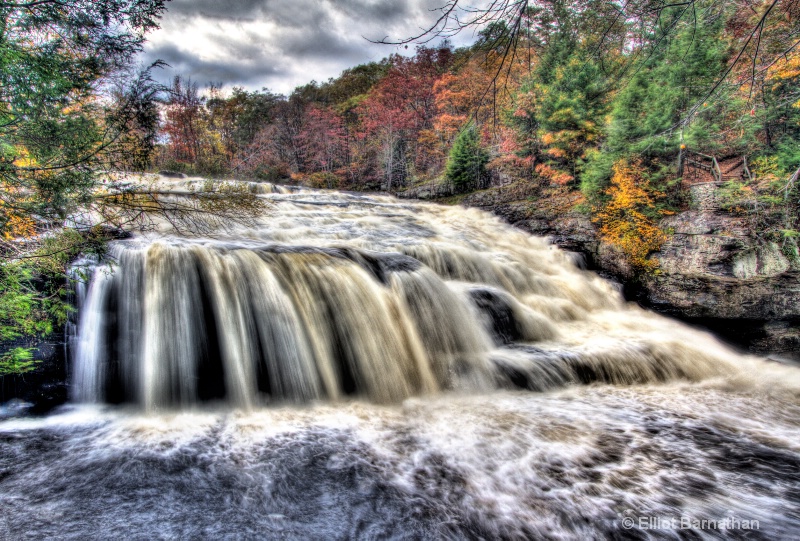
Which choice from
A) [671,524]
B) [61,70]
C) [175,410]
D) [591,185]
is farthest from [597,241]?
[61,70]

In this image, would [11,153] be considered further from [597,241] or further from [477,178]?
[477,178]

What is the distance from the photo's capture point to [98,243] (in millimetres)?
4043

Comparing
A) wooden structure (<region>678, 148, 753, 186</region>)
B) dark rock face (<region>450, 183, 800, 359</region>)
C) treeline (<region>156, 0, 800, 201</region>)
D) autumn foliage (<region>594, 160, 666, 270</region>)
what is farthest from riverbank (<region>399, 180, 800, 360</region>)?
treeline (<region>156, 0, 800, 201</region>)

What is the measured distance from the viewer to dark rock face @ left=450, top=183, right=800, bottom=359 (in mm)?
7777

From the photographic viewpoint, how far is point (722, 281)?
8.21 meters

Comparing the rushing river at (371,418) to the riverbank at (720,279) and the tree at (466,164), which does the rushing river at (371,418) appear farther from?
the tree at (466,164)

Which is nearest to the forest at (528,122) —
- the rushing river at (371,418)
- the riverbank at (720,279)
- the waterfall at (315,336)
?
the riverbank at (720,279)

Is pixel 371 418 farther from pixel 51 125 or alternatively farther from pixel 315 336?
pixel 51 125

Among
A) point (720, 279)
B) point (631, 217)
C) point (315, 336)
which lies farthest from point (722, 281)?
point (315, 336)

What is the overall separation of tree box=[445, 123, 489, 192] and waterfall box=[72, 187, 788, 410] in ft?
41.8

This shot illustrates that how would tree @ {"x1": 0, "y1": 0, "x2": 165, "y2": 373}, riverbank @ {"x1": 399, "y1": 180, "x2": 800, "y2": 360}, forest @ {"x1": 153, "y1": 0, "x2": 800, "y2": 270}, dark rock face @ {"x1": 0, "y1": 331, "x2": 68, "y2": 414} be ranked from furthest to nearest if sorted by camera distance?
riverbank @ {"x1": 399, "y1": 180, "x2": 800, "y2": 360}, dark rock face @ {"x1": 0, "y1": 331, "x2": 68, "y2": 414}, tree @ {"x1": 0, "y1": 0, "x2": 165, "y2": 373}, forest @ {"x1": 153, "y1": 0, "x2": 800, "y2": 270}

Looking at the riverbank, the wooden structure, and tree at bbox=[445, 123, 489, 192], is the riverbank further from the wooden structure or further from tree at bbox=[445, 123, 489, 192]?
tree at bbox=[445, 123, 489, 192]

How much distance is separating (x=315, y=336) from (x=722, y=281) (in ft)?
30.3

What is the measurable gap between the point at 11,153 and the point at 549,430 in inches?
232
